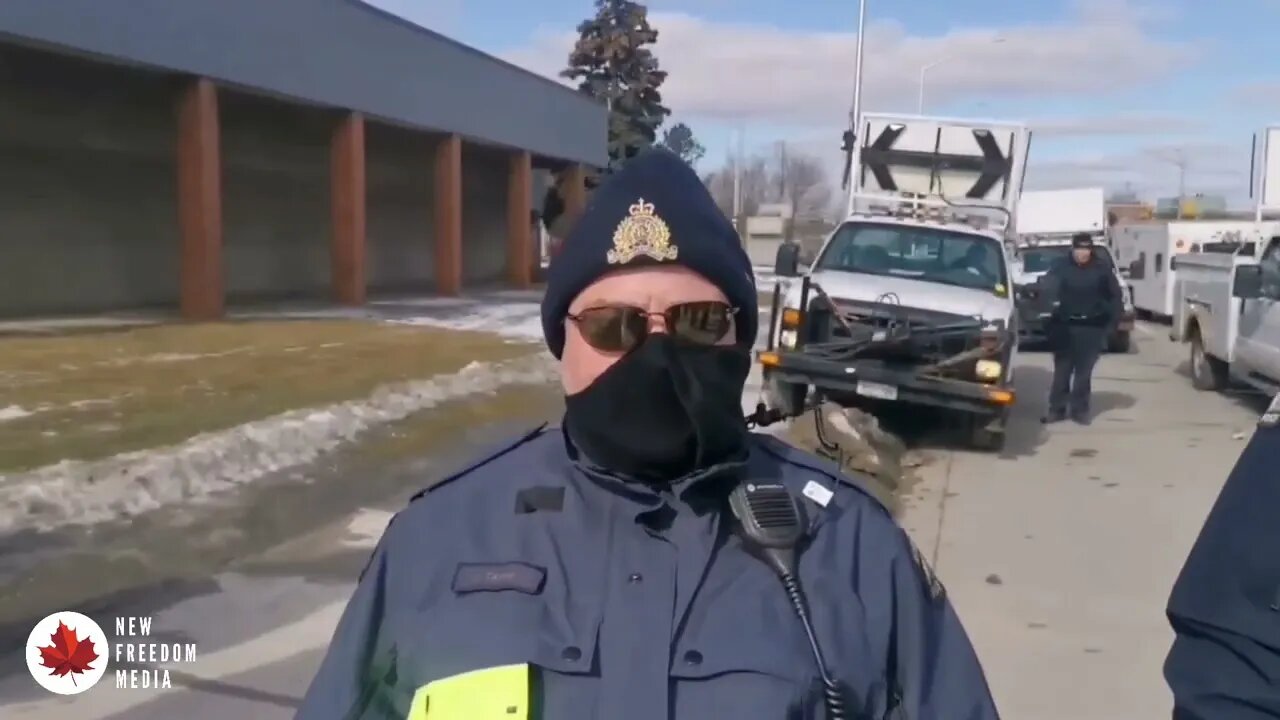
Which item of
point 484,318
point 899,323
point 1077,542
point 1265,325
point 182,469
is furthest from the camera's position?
point 484,318

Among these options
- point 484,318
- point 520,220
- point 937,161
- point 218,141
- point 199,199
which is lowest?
point 484,318

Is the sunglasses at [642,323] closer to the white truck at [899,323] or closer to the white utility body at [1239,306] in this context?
the white truck at [899,323]

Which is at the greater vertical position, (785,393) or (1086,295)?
(1086,295)

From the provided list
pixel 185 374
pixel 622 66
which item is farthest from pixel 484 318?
pixel 622 66

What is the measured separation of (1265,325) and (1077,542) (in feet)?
A: 22.3

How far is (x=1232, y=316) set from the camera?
50.9 feet

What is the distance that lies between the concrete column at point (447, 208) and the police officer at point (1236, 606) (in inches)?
1196

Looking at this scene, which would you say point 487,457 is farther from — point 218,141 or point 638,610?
point 218,141

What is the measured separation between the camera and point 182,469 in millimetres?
8977

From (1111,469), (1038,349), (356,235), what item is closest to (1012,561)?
(1111,469)

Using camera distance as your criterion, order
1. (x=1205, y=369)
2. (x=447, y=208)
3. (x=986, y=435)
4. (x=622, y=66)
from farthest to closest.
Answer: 1. (x=622, y=66)
2. (x=447, y=208)
3. (x=1205, y=369)
4. (x=986, y=435)

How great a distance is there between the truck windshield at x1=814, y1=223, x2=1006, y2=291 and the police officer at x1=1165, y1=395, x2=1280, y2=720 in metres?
11.1

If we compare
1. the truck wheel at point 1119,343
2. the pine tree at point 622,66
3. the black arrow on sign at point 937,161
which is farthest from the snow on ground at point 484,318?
the pine tree at point 622,66

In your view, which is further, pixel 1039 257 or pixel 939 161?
pixel 1039 257
